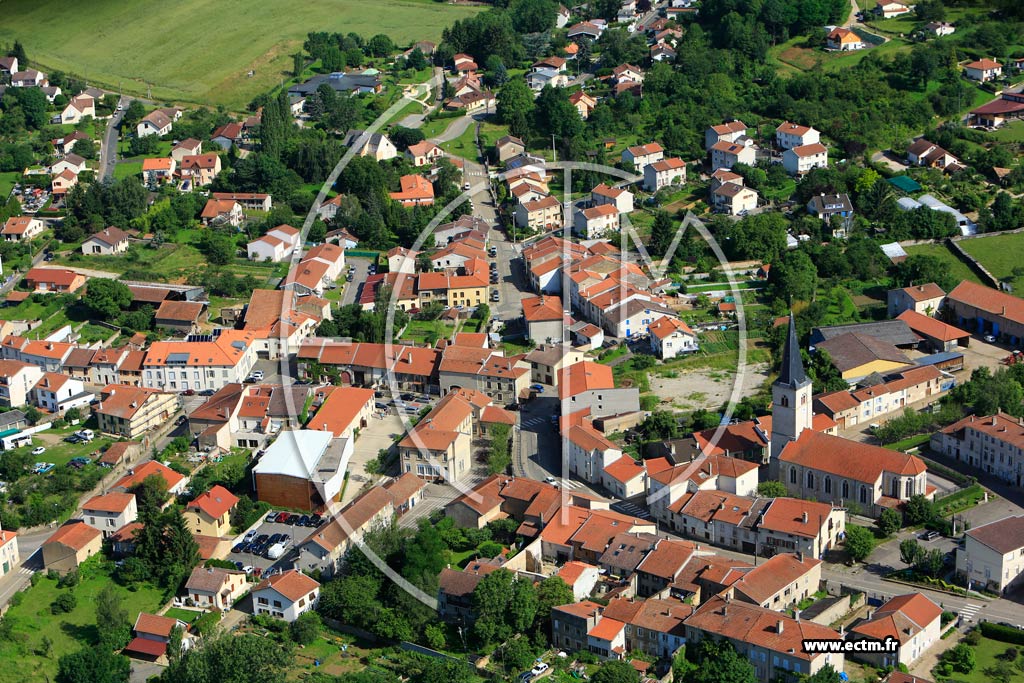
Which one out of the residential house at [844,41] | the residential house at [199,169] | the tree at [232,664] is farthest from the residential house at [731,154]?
the tree at [232,664]

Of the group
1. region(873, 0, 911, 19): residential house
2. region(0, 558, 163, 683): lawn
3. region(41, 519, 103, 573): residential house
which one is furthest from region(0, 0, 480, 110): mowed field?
region(0, 558, 163, 683): lawn

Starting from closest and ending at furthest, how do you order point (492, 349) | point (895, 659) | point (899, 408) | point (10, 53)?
point (895, 659)
point (899, 408)
point (492, 349)
point (10, 53)

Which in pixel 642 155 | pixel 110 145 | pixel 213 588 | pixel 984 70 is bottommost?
pixel 213 588

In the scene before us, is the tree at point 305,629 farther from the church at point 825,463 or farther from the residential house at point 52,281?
the residential house at point 52,281

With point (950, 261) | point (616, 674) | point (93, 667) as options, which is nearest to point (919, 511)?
point (616, 674)

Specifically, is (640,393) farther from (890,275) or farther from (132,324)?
(132,324)

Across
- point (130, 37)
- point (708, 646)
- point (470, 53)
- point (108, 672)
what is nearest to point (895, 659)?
point (708, 646)

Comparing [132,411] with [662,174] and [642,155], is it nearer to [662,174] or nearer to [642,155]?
[662,174]
